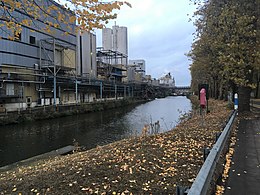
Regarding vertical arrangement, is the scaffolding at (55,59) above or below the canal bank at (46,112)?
above

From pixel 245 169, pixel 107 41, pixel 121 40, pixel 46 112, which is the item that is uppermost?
pixel 121 40

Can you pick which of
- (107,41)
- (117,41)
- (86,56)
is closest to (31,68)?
(86,56)

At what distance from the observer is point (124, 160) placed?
6.21 metres

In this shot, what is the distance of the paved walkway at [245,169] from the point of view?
4496 mm

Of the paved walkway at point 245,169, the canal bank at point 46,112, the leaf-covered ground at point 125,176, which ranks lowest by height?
the canal bank at point 46,112

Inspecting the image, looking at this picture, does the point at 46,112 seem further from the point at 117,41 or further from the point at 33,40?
the point at 117,41

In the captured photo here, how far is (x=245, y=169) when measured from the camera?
223 inches

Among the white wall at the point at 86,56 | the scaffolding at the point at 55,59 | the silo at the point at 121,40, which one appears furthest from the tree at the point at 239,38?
the silo at the point at 121,40

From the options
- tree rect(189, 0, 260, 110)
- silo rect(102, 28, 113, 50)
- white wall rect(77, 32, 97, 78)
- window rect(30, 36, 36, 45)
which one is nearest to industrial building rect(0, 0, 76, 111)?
window rect(30, 36, 36, 45)

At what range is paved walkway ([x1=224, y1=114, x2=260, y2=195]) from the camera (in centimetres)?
450

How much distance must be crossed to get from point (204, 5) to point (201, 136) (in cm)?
1435

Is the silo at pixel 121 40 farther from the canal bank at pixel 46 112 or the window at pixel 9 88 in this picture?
the window at pixel 9 88

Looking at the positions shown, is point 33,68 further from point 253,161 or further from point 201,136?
point 253,161

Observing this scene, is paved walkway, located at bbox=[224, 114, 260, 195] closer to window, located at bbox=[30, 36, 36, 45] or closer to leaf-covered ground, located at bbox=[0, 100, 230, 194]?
leaf-covered ground, located at bbox=[0, 100, 230, 194]
